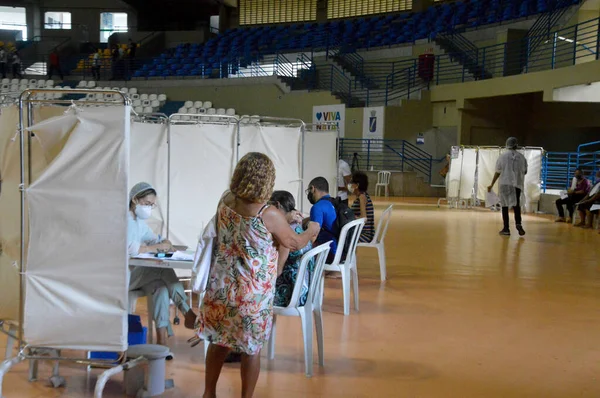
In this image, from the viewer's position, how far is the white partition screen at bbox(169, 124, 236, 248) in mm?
6922

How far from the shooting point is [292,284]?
171 inches

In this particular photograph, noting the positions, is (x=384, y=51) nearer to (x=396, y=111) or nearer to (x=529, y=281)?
(x=396, y=111)

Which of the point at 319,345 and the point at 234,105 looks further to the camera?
the point at 234,105

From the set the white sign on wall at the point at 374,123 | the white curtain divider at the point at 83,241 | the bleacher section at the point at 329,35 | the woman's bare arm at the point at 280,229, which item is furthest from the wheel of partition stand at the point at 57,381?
the bleacher section at the point at 329,35

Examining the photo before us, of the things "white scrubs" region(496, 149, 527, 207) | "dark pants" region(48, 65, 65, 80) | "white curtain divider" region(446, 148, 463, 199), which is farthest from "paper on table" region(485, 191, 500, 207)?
"dark pants" region(48, 65, 65, 80)

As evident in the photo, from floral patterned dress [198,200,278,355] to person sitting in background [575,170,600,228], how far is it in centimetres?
1063

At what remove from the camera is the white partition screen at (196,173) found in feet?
22.7

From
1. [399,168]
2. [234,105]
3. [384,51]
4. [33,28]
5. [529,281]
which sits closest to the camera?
[529,281]

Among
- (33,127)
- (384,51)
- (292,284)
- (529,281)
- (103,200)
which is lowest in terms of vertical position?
(529,281)

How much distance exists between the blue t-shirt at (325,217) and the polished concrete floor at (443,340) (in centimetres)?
59

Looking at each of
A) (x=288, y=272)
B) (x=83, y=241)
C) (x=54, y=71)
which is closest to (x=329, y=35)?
(x=54, y=71)

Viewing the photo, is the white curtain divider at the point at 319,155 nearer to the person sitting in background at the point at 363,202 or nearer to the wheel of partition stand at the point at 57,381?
the person sitting in background at the point at 363,202

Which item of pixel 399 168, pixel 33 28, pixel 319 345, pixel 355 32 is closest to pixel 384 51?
pixel 355 32

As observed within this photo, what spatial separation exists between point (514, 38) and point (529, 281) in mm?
14354
